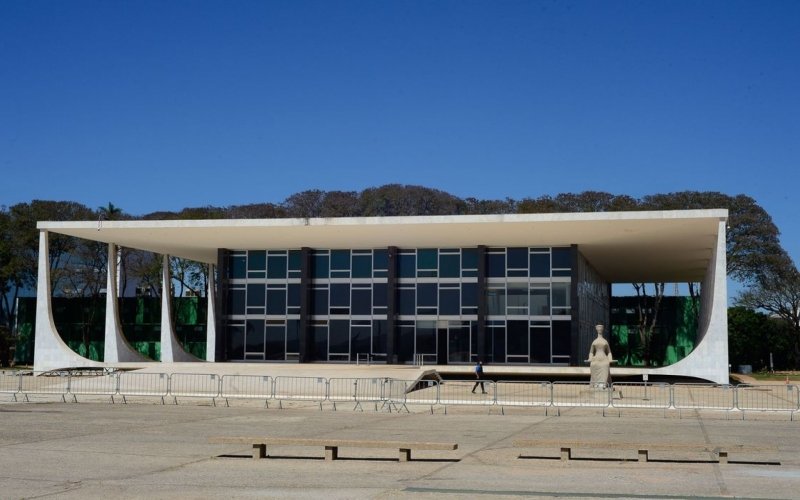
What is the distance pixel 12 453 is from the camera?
1482cm

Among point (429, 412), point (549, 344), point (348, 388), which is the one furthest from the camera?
point (549, 344)

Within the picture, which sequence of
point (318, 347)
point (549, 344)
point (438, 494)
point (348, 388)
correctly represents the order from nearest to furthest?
point (438, 494), point (348, 388), point (549, 344), point (318, 347)

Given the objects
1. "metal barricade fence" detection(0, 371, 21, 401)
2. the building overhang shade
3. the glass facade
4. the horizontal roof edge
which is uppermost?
the horizontal roof edge

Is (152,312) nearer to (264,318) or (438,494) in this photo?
(264,318)

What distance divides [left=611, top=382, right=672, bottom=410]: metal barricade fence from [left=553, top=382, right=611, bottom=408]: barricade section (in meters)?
0.38

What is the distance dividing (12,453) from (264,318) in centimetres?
3460

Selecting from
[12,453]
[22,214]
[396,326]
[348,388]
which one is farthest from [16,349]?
[12,453]

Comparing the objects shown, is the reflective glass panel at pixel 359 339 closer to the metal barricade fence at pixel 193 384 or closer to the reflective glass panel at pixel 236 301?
the reflective glass panel at pixel 236 301

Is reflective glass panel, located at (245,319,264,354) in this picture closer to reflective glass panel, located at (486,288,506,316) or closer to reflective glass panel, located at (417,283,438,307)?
reflective glass panel, located at (417,283,438,307)

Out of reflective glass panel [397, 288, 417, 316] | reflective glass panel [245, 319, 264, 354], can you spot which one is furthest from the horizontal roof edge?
reflective glass panel [245, 319, 264, 354]

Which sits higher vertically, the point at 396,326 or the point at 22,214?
the point at 22,214

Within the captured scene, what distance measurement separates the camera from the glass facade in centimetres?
4591

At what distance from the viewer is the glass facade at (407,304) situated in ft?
151

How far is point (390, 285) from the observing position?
47.4 m
